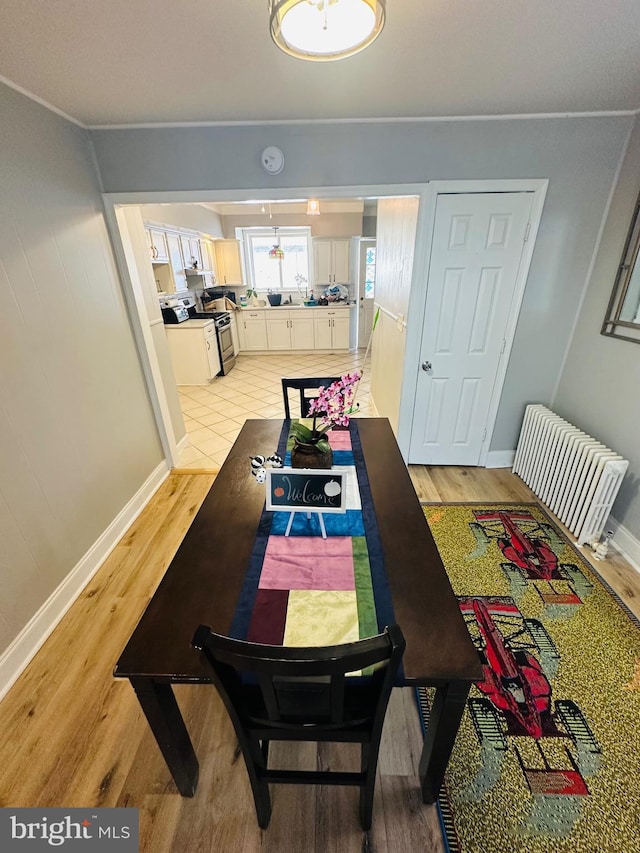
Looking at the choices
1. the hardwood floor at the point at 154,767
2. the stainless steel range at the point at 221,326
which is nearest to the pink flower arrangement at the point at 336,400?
the hardwood floor at the point at 154,767

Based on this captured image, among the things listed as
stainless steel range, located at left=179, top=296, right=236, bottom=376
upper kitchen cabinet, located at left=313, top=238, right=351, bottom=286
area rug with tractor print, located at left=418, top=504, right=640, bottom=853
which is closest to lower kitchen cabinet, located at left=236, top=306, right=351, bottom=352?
stainless steel range, located at left=179, top=296, right=236, bottom=376

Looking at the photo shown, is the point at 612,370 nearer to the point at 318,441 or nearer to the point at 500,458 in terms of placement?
the point at 500,458

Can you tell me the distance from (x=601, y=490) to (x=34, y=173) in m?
3.40

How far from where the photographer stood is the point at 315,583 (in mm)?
999

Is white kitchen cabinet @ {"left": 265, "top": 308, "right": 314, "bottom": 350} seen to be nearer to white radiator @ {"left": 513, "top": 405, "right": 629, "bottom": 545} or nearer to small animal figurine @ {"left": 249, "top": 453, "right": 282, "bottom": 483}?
white radiator @ {"left": 513, "top": 405, "right": 629, "bottom": 545}

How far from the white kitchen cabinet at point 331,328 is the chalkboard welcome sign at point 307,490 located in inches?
215

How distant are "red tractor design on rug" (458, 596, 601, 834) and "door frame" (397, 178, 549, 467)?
Answer: 1.50 metres

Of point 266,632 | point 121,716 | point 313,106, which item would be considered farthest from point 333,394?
point 313,106

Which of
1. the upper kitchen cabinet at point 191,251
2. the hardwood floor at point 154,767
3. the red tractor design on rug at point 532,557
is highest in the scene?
the upper kitchen cabinet at point 191,251

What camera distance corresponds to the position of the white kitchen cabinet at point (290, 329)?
6195 millimetres

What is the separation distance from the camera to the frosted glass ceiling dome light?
0.86 m

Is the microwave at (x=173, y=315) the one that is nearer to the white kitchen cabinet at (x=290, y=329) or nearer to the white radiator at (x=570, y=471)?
the white kitchen cabinet at (x=290, y=329)

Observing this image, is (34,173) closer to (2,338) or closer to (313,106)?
(2,338)

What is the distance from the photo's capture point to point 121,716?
1.32 meters
